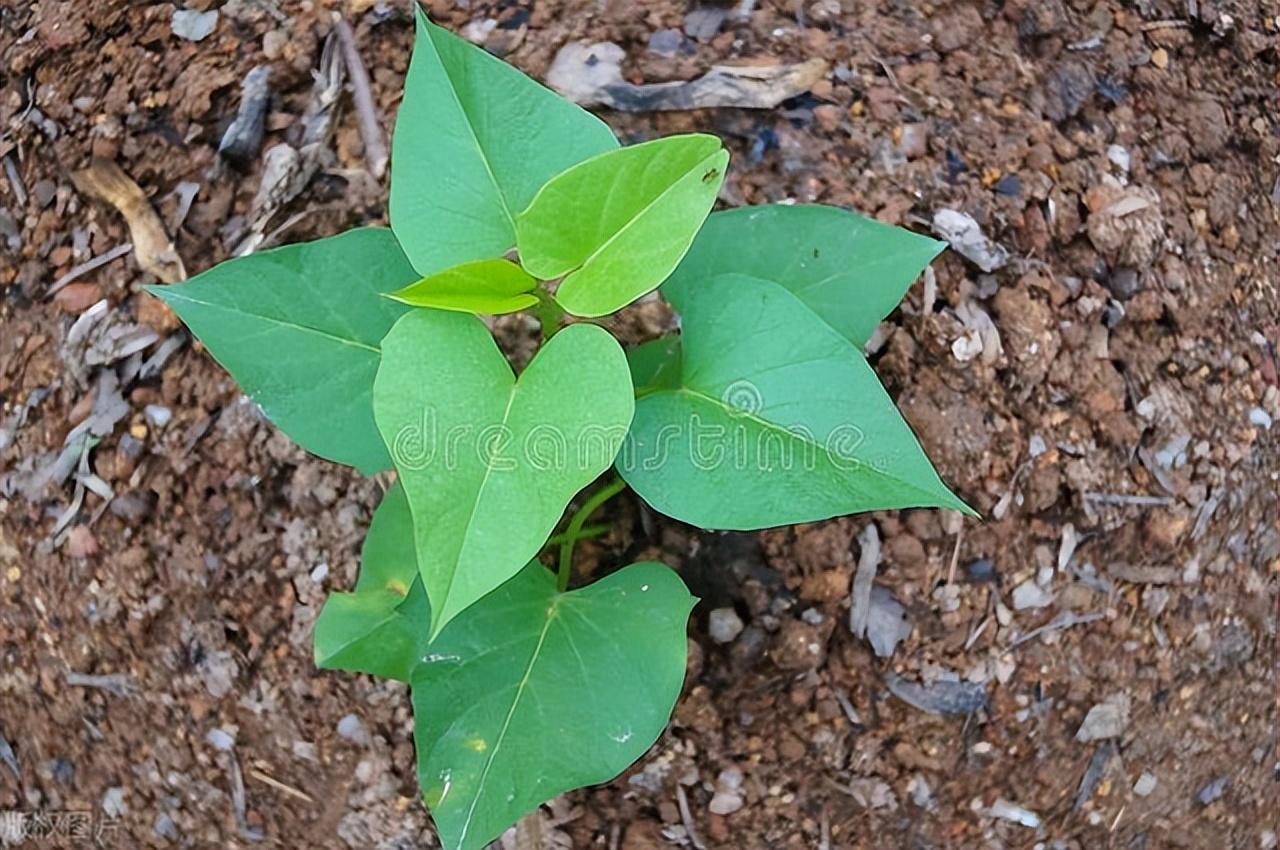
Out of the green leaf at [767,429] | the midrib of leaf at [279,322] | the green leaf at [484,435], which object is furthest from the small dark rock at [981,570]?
the midrib of leaf at [279,322]

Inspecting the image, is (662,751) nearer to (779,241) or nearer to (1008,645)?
(1008,645)

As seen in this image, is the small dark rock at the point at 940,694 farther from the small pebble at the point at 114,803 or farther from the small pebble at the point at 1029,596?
the small pebble at the point at 114,803

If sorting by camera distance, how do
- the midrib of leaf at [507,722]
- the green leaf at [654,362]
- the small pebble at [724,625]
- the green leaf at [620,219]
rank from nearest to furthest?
the green leaf at [620,219]
the midrib of leaf at [507,722]
the green leaf at [654,362]
the small pebble at [724,625]

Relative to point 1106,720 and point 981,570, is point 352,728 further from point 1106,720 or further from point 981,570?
point 1106,720

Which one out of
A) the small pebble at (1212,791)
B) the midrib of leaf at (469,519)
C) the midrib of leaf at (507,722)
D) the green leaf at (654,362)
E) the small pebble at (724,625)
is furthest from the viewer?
the small pebble at (1212,791)

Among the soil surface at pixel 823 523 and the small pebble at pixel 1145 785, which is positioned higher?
the soil surface at pixel 823 523

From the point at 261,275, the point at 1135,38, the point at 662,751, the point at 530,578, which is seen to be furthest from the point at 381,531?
the point at 1135,38
